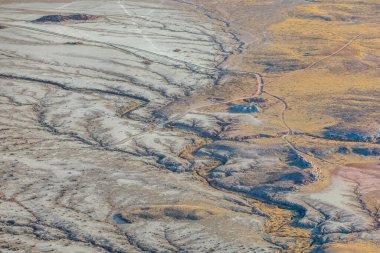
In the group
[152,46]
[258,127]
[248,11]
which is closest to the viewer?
[258,127]

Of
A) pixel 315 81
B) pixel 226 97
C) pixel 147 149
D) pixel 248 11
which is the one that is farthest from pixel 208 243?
pixel 248 11

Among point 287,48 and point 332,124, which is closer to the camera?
point 332,124

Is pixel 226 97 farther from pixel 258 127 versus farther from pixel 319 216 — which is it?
pixel 319 216

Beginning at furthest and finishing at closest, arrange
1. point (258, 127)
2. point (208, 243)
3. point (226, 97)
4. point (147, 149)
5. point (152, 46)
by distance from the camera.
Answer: point (152, 46), point (226, 97), point (258, 127), point (147, 149), point (208, 243)

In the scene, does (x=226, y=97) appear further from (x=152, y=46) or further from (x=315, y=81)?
(x=152, y=46)

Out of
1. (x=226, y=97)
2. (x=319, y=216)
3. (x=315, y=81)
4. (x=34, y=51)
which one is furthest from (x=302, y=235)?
(x=34, y=51)

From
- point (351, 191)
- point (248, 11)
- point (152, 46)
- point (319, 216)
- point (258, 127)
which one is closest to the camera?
point (319, 216)
